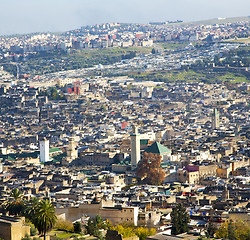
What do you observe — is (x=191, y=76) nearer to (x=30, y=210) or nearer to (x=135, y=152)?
(x=135, y=152)

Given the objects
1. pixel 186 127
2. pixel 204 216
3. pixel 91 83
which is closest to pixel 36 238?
pixel 204 216

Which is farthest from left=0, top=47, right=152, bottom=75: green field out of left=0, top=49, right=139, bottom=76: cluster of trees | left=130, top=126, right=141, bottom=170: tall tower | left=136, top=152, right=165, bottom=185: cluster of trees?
left=136, top=152, right=165, bottom=185: cluster of trees

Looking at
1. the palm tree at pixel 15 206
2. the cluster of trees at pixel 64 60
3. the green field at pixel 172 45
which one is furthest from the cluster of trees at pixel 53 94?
the palm tree at pixel 15 206

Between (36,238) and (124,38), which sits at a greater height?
(124,38)

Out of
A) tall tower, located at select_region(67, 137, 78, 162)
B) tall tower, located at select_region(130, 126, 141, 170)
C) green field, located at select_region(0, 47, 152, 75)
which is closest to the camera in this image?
tall tower, located at select_region(130, 126, 141, 170)

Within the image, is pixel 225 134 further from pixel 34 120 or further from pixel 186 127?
pixel 34 120

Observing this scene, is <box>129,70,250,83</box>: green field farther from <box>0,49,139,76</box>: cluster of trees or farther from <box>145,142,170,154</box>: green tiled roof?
<box>145,142,170,154</box>: green tiled roof
